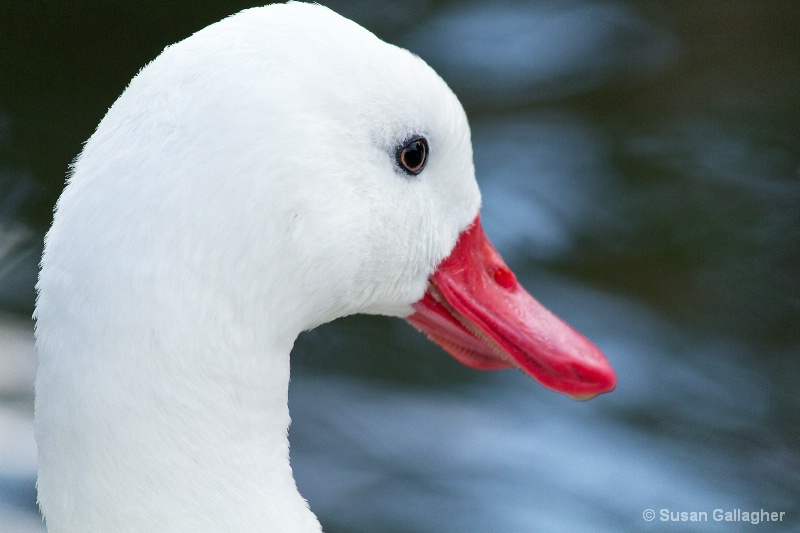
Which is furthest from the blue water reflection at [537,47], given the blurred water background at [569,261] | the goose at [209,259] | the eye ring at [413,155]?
the goose at [209,259]

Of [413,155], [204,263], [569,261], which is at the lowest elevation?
[204,263]

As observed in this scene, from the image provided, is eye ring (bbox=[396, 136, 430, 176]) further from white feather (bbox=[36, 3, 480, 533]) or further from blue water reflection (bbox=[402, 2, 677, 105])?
blue water reflection (bbox=[402, 2, 677, 105])

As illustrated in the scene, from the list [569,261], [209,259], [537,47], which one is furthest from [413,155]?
[537,47]

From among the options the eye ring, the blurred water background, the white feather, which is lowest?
the white feather

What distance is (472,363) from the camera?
7.43ft

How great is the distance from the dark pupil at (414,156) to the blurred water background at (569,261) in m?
1.84

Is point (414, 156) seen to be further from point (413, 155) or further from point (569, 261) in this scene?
point (569, 261)

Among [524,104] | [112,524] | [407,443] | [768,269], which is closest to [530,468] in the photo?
[407,443]

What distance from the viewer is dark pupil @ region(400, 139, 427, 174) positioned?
5.87 ft

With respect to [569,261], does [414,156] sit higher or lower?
lower

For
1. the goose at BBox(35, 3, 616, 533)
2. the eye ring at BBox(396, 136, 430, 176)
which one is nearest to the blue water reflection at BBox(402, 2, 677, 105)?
the eye ring at BBox(396, 136, 430, 176)

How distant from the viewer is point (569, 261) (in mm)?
4266

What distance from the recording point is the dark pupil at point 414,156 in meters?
1.79

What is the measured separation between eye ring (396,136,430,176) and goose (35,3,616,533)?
0.06 feet
